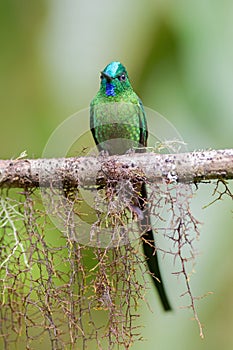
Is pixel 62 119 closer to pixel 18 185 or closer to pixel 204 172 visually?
pixel 18 185

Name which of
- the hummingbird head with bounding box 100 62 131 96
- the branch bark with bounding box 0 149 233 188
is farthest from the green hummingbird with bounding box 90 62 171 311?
the branch bark with bounding box 0 149 233 188

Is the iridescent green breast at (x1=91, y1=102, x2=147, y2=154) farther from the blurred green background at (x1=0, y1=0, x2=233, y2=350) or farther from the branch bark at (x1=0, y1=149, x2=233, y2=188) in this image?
the blurred green background at (x1=0, y1=0, x2=233, y2=350)

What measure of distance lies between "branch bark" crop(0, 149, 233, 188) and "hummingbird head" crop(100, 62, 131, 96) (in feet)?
1.77

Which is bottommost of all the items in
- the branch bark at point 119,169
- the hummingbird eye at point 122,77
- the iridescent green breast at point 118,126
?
the branch bark at point 119,169

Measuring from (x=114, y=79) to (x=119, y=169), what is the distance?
0.64 m

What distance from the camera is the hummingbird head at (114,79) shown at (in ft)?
9.40

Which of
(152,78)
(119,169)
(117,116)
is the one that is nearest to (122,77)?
(117,116)

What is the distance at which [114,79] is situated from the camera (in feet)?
9.42

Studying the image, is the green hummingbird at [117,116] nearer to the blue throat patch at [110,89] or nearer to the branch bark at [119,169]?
the blue throat patch at [110,89]

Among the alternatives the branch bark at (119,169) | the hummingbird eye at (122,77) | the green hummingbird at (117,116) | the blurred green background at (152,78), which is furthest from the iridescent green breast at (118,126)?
the blurred green background at (152,78)

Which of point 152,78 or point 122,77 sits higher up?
point 152,78

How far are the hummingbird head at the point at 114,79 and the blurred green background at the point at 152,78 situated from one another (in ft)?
2.25

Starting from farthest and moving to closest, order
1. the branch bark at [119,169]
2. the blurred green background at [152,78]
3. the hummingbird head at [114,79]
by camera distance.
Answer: the blurred green background at [152,78], the hummingbird head at [114,79], the branch bark at [119,169]

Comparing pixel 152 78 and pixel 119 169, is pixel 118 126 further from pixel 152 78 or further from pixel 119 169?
pixel 152 78
